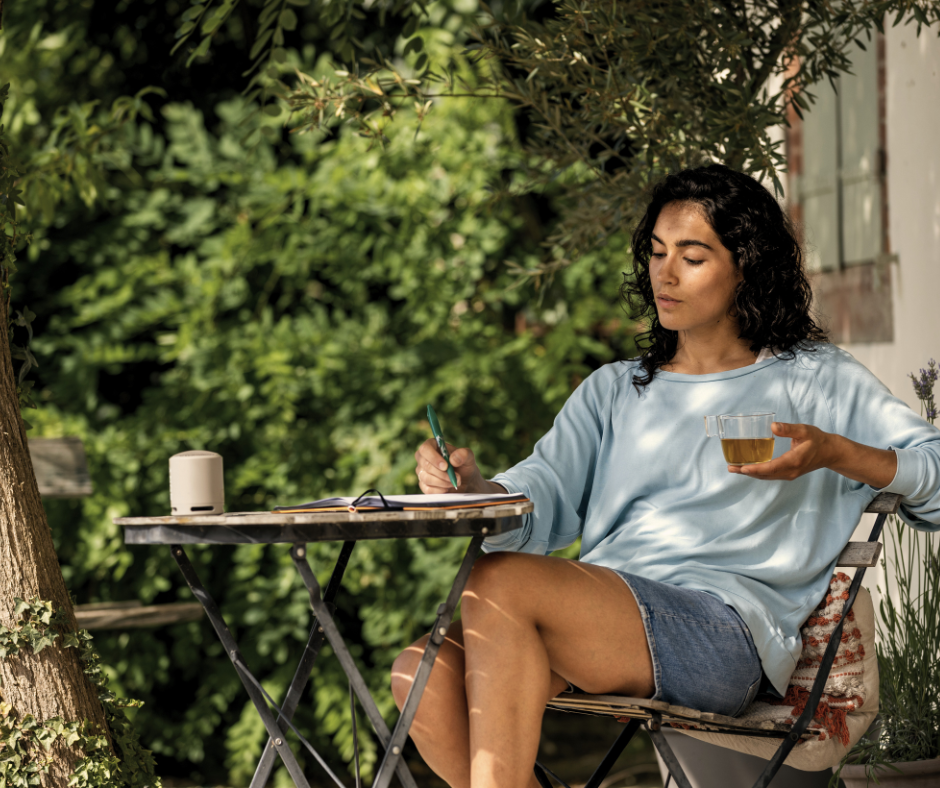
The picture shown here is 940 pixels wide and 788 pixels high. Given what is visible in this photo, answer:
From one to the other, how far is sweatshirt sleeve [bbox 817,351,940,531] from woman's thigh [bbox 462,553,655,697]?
1.70ft

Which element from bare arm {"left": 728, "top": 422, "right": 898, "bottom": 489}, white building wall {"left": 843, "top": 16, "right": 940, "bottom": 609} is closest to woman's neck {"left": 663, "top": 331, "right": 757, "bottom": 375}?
bare arm {"left": 728, "top": 422, "right": 898, "bottom": 489}

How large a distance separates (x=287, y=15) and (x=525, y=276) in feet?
3.34

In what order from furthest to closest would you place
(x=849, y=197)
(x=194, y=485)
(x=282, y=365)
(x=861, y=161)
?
(x=282, y=365) → (x=849, y=197) → (x=861, y=161) → (x=194, y=485)

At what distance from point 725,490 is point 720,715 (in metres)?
0.42

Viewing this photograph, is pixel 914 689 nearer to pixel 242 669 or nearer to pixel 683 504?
pixel 683 504

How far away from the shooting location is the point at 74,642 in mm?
1884

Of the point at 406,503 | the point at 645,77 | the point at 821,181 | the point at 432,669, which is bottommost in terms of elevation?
the point at 432,669

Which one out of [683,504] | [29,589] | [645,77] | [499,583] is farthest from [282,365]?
[499,583]

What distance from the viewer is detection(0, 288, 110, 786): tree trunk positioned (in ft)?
6.04

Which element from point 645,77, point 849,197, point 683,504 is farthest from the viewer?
point 849,197

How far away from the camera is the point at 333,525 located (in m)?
1.56

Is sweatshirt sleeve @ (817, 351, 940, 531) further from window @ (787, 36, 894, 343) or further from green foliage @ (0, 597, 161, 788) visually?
green foliage @ (0, 597, 161, 788)

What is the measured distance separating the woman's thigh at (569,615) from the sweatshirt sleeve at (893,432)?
0.52m

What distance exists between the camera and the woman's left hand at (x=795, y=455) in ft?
5.63
